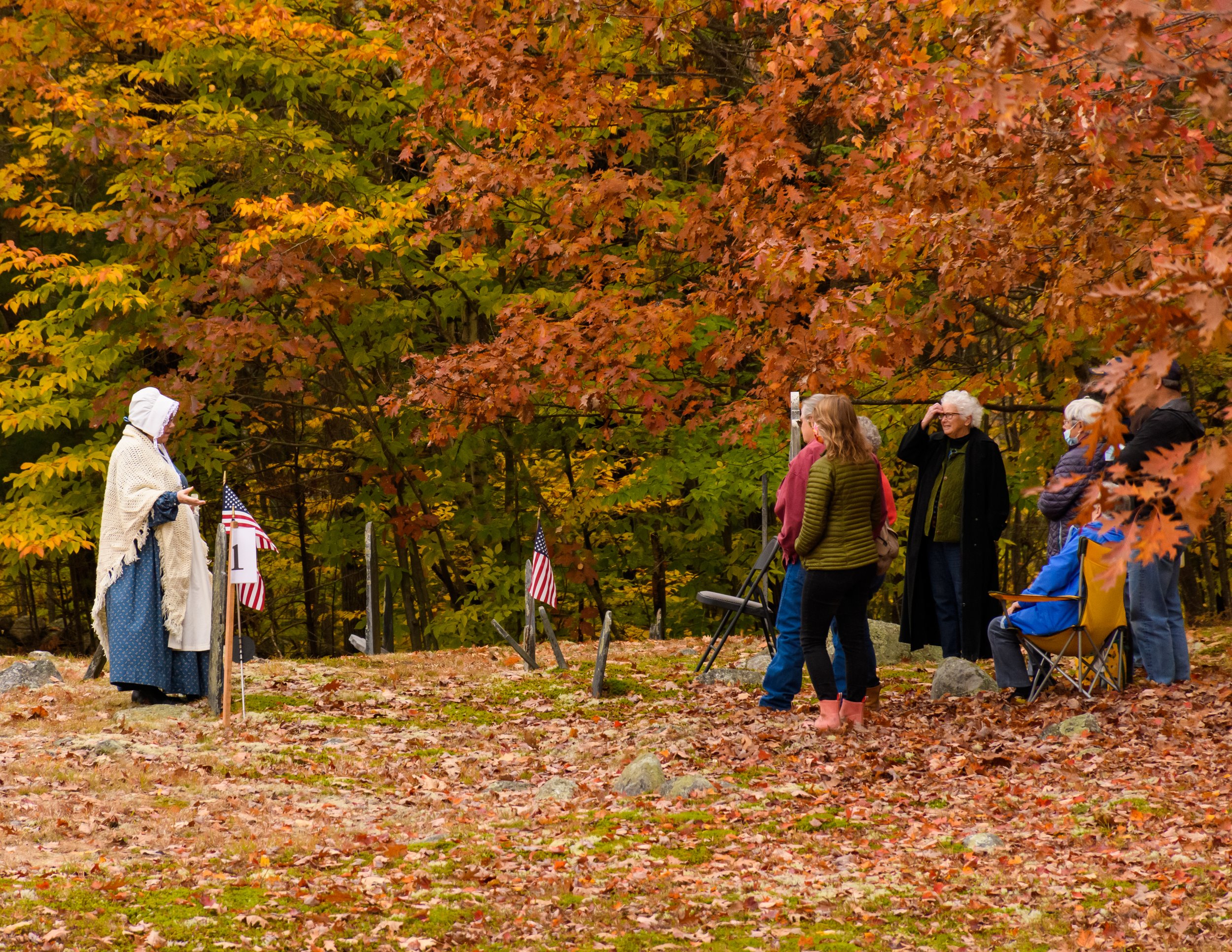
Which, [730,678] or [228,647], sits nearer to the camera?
[228,647]

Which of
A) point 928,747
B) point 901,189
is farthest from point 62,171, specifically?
point 928,747

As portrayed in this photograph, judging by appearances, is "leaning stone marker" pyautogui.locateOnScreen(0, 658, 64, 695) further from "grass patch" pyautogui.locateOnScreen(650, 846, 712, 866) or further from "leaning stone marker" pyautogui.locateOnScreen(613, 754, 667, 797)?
"grass patch" pyautogui.locateOnScreen(650, 846, 712, 866)

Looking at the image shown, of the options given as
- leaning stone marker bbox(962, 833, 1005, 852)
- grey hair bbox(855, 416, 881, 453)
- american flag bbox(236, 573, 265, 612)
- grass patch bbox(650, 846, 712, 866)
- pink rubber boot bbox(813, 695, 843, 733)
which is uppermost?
grey hair bbox(855, 416, 881, 453)

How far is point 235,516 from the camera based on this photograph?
27.6 feet

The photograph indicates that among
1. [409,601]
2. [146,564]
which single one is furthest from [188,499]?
[409,601]

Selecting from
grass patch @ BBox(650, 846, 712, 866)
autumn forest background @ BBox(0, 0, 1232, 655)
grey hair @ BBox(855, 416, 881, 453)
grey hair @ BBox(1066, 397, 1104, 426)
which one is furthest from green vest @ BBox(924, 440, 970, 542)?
grass patch @ BBox(650, 846, 712, 866)

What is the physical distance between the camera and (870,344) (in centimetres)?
913

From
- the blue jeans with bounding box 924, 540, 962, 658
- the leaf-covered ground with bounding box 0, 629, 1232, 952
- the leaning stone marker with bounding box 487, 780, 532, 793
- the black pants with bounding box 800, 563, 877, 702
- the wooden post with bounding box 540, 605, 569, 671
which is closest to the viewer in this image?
the leaf-covered ground with bounding box 0, 629, 1232, 952

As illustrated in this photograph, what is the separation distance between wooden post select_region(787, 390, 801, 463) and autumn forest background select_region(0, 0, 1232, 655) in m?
0.31

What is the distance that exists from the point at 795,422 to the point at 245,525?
3.62 metres

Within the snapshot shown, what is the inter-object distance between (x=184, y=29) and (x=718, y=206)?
5.07 m

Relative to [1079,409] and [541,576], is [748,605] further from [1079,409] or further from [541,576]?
[1079,409]

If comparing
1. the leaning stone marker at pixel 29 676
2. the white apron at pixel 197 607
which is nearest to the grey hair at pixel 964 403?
the white apron at pixel 197 607

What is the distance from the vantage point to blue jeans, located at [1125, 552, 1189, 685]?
309 inches
